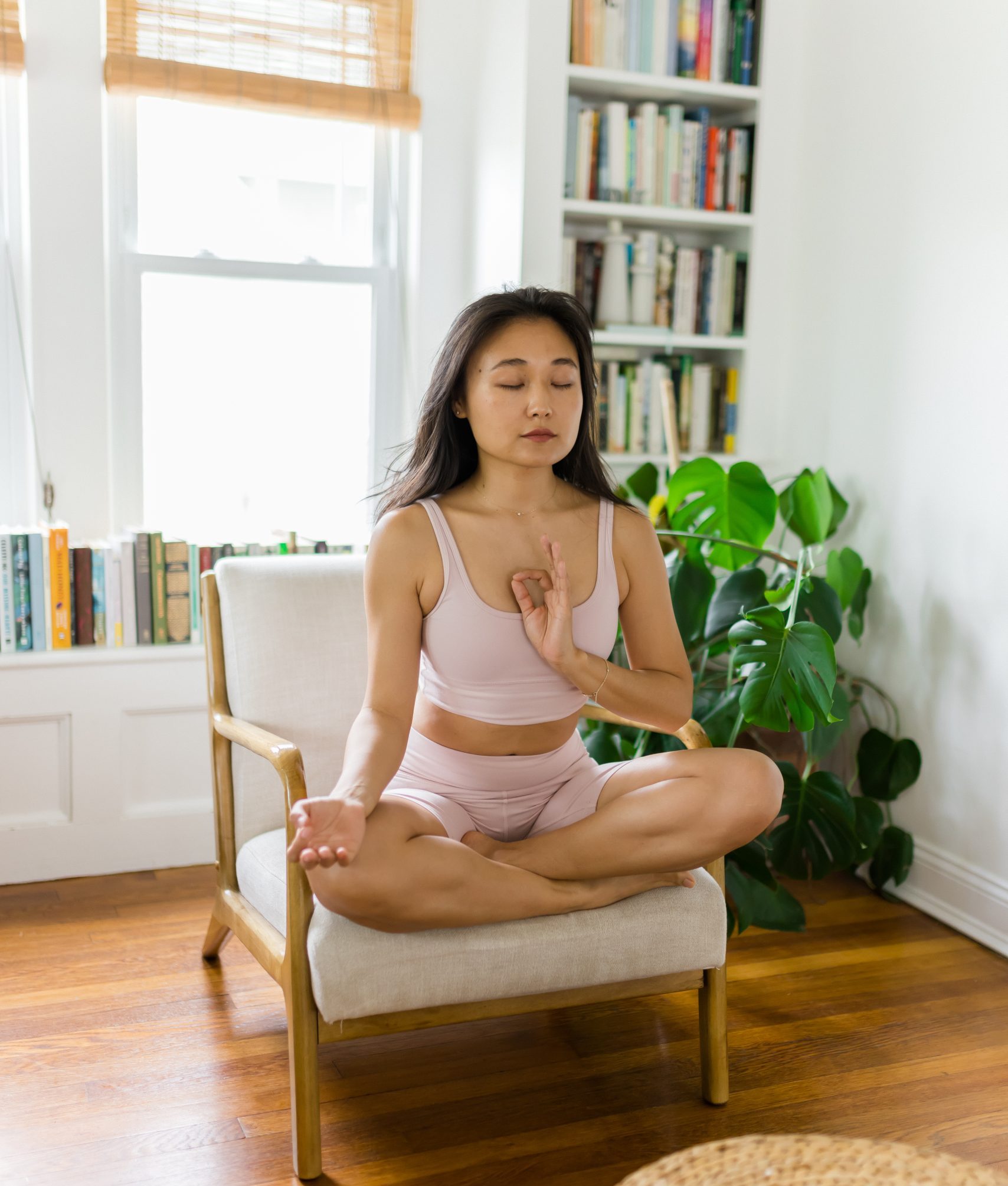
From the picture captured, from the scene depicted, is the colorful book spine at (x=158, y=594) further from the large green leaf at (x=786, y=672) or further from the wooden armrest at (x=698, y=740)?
the large green leaf at (x=786, y=672)

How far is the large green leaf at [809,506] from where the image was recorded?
8.98ft

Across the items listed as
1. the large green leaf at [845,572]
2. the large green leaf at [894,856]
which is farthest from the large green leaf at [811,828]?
the large green leaf at [845,572]

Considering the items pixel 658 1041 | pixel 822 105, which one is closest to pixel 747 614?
pixel 658 1041

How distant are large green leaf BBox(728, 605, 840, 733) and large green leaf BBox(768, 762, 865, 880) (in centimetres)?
46

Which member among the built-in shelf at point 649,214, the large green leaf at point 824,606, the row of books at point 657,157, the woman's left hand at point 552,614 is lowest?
the large green leaf at point 824,606

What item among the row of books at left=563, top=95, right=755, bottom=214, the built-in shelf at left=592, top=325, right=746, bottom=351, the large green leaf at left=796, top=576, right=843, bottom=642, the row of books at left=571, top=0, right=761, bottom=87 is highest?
the row of books at left=571, top=0, right=761, bottom=87

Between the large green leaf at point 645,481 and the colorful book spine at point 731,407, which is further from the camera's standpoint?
the colorful book spine at point 731,407

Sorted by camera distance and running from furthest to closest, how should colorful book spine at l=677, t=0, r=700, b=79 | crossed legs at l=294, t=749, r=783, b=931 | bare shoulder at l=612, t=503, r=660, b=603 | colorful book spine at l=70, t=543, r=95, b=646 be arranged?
1. colorful book spine at l=677, t=0, r=700, b=79
2. colorful book spine at l=70, t=543, r=95, b=646
3. bare shoulder at l=612, t=503, r=660, b=603
4. crossed legs at l=294, t=749, r=783, b=931

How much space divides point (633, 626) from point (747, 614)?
0.99 feet

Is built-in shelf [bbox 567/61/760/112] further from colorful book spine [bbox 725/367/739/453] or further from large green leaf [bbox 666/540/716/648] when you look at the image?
large green leaf [bbox 666/540/716/648]

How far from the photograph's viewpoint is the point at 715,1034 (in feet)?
6.16

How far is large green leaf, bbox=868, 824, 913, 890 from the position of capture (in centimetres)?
272

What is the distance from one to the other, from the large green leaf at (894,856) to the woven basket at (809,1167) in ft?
5.26

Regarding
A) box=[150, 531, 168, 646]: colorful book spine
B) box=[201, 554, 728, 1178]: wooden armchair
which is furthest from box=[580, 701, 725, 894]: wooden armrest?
box=[150, 531, 168, 646]: colorful book spine
